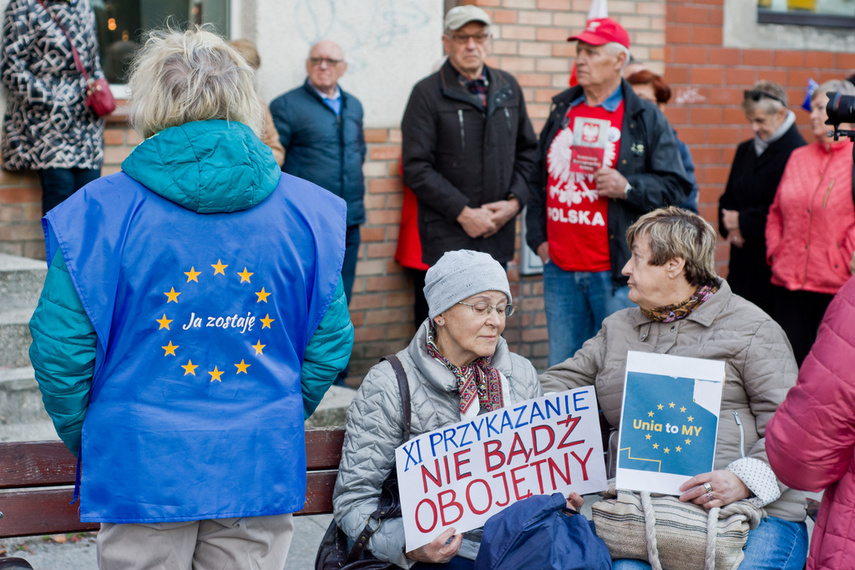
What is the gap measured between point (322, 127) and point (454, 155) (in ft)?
2.83

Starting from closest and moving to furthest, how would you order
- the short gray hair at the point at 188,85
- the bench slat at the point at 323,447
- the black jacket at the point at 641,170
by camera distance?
the short gray hair at the point at 188,85, the bench slat at the point at 323,447, the black jacket at the point at 641,170

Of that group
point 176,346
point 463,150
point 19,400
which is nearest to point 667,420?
point 176,346

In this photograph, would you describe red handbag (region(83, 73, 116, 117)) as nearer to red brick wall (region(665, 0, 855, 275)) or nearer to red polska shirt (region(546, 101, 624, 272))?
red polska shirt (region(546, 101, 624, 272))

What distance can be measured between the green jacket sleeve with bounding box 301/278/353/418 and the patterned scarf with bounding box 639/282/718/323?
1149 millimetres

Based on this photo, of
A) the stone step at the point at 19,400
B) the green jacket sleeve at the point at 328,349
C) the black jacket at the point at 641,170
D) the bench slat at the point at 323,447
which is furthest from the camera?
the black jacket at the point at 641,170

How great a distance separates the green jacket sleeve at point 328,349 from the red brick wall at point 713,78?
17.0ft

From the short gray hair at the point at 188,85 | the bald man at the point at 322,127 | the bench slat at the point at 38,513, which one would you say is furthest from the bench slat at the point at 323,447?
the bald man at the point at 322,127

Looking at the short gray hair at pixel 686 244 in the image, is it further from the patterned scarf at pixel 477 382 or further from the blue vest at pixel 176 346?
the blue vest at pixel 176 346

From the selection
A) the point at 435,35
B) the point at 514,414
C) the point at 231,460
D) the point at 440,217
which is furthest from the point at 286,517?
the point at 435,35

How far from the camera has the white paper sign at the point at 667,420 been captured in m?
3.04

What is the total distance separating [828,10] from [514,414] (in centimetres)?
624

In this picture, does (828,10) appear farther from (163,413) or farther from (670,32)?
(163,413)

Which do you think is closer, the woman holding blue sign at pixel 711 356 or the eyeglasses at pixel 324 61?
the woman holding blue sign at pixel 711 356

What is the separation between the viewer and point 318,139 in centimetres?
577
